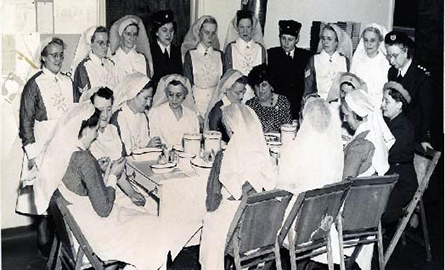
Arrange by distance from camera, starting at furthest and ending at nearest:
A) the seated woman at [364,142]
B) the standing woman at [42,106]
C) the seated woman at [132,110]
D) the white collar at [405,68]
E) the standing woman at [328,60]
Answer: the standing woman at [328,60] → the white collar at [405,68] → the seated woman at [132,110] → the standing woman at [42,106] → the seated woman at [364,142]

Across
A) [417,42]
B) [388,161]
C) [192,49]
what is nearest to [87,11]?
[192,49]

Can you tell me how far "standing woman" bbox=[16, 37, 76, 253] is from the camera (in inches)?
176

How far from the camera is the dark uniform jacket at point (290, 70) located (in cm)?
606

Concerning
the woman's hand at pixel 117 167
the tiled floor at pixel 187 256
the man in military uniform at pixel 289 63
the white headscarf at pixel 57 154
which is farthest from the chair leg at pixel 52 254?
the man in military uniform at pixel 289 63

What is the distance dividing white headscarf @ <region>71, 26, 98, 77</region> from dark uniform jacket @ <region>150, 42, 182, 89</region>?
764mm

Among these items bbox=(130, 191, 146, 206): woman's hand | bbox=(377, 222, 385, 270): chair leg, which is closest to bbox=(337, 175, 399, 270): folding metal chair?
bbox=(377, 222, 385, 270): chair leg

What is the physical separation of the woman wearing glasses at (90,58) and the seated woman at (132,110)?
37 cm

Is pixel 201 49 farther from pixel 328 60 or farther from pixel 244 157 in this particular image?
pixel 244 157

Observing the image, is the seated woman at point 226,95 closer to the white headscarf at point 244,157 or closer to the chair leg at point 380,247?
the white headscarf at point 244,157

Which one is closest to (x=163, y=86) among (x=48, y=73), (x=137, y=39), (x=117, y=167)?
(x=137, y=39)

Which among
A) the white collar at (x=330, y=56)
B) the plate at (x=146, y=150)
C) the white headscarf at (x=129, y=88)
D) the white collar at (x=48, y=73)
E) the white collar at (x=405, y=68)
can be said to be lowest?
the plate at (x=146, y=150)

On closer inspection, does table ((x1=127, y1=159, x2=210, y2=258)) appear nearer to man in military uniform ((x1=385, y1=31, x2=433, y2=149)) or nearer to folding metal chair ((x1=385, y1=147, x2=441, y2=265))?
folding metal chair ((x1=385, y1=147, x2=441, y2=265))

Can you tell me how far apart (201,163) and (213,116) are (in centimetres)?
127

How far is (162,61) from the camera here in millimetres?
5691
